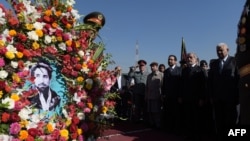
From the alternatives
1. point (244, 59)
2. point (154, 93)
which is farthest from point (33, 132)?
point (154, 93)

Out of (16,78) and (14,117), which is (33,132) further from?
(16,78)

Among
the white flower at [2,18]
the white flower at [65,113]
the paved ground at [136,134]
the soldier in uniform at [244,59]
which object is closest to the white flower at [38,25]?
the white flower at [2,18]

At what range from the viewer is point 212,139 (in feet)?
23.1

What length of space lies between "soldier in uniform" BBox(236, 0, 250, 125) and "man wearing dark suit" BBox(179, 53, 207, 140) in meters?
3.88

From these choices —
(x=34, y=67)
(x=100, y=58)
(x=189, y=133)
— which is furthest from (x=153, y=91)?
(x=34, y=67)

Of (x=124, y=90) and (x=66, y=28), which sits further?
(x=124, y=90)

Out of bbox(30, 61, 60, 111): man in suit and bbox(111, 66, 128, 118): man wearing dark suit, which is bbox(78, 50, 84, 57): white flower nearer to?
bbox(30, 61, 60, 111): man in suit

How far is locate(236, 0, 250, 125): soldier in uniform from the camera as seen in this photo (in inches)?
115

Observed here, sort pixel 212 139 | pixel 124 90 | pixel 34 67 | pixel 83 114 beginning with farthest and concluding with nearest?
pixel 124 90 < pixel 212 139 < pixel 83 114 < pixel 34 67

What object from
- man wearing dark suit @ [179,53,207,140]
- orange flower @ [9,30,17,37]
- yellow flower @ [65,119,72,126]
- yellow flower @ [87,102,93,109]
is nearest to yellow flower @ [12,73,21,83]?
orange flower @ [9,30,17,37]

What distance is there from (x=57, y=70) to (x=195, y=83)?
4.02 m

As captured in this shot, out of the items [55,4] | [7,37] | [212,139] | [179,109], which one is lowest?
[212,139]

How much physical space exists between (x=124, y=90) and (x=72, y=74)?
6797 mm

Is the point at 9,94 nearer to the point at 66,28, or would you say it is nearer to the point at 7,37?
the point at 7,37
